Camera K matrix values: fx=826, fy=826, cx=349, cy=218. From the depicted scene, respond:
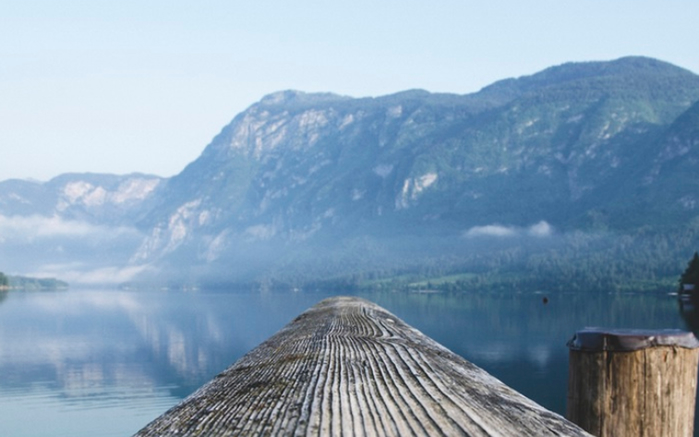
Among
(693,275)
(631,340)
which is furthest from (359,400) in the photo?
(693,275)

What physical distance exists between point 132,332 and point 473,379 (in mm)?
103548

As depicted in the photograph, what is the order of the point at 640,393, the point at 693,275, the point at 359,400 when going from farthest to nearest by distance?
the point at 693,275 → the point at 640,393 → the point at 359,400

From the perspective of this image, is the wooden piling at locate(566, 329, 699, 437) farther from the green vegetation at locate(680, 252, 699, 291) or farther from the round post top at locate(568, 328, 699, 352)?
the green vegetation at locate(680, 252, 699, 291)

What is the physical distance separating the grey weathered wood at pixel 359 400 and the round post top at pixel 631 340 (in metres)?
0.49

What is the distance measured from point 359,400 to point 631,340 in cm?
151

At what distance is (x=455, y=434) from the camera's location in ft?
11.4

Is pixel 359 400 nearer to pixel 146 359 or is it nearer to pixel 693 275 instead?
pixel 146 359

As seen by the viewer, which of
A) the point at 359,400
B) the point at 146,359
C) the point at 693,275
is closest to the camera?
the point at 359,400

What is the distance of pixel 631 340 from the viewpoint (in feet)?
14.5

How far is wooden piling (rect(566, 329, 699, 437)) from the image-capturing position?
4.42m

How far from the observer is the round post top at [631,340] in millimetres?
4430

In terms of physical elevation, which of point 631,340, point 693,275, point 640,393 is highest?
point 631,340

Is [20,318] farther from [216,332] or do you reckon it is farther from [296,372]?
[296,372]

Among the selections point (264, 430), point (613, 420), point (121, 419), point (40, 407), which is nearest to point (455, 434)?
point (264, 430)
